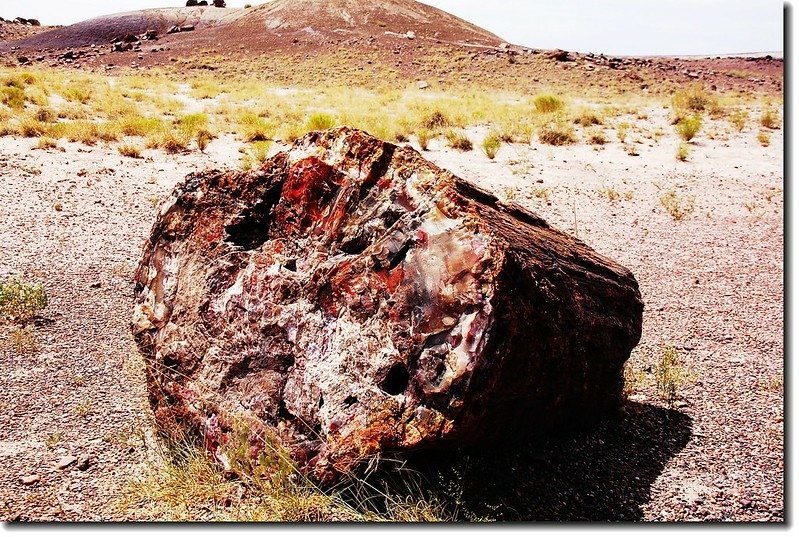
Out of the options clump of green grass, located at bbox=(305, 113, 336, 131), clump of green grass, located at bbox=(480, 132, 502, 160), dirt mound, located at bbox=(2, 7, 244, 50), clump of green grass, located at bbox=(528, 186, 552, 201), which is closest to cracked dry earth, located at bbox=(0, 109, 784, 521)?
clump of green grass, located at bbox=(528, 186, 552, 201)

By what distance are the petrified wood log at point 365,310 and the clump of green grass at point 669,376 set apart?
680mm

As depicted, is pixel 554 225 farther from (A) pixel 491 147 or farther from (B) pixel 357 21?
(B) pixel 357 21

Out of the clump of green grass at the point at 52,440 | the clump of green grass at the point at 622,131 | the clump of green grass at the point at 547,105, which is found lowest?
the clump of green grass at the point at 52,440

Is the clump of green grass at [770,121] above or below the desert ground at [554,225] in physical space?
above

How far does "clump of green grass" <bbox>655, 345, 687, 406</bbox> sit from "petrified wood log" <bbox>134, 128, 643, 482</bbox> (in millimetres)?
680

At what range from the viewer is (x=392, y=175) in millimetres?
3408

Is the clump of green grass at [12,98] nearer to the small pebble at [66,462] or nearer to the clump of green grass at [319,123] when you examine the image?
the clump of green grass at [319,123]

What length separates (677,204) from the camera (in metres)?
9.61

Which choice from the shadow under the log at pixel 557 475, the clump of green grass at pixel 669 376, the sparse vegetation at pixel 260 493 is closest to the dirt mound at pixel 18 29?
the sparse vegetation at pixel 260 493

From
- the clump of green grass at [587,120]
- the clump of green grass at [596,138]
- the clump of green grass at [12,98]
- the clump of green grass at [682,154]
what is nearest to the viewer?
the clump of green grass at [682,154]

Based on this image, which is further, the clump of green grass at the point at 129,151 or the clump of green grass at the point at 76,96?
the clump of green grass at the point at 76,96

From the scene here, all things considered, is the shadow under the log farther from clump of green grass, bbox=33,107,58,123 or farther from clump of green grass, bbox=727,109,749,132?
clump of green grass, bbox=727,109,749,132

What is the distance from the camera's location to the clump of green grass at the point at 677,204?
30.5ft

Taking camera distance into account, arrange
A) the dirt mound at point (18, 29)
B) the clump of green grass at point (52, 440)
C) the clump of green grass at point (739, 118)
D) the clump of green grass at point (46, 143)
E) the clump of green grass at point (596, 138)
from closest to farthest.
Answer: the clump of green grass at point (52, 440), the clump of green grass at point (46, 143), the clump of green grass at point (596, 138), the clump of green grass at point (739, 118), the dirt mound at point (18, 29)
